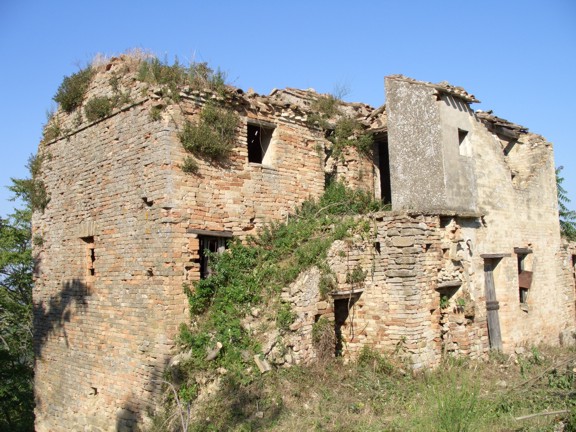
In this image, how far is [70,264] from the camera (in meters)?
10.9

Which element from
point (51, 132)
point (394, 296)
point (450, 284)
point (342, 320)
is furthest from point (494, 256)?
point (51, 132)

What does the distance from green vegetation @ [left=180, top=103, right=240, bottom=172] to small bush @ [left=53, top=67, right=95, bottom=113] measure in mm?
3257

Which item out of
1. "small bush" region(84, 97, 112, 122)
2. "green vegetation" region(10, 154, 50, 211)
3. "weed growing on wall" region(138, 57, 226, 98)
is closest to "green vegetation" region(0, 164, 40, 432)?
"green vegetation" region(10, 154, 50, 211)

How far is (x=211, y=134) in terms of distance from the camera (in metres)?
9.22

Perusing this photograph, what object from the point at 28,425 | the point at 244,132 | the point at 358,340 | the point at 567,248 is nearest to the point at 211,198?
the point at 244,132

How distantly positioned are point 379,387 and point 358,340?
53.8 inches

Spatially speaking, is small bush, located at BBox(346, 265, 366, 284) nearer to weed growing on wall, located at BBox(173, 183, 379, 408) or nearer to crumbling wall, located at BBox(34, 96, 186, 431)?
weed growing on wall, located at BBox(173, 183, 379, 408)

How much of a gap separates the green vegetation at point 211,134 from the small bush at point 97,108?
201 cm

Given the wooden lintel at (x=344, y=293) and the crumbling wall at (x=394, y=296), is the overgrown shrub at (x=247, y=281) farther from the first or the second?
the wooden lintel at (x=344, y=293)

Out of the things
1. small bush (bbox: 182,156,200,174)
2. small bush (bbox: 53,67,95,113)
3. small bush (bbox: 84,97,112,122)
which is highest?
small bush (bbox: 53,67,95,113)

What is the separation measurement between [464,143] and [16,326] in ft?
54.1

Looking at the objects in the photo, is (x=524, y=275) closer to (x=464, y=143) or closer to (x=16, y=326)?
(x=464, y=143)

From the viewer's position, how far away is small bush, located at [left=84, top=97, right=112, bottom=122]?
32.7 ft

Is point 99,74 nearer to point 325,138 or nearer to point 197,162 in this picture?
point 197,162
